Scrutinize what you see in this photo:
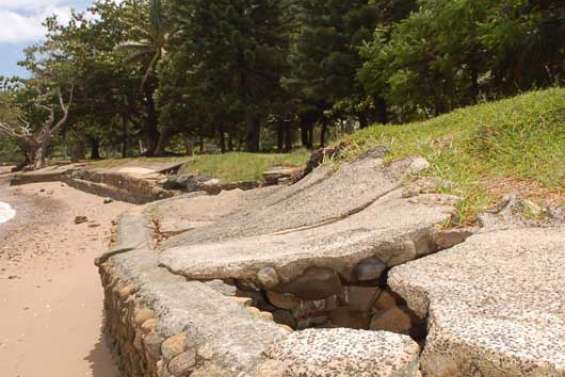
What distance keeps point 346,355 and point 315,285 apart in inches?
52.5

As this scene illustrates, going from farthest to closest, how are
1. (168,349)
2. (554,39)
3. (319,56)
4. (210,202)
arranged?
1. (319,56)
2. (554,39)
3. (210,202)
4. (168,349)

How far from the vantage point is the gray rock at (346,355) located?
1837 millimetres

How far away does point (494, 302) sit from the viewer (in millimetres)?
Answer: 2203

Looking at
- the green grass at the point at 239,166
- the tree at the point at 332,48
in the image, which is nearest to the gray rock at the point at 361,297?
the green grass at the point at 239,166

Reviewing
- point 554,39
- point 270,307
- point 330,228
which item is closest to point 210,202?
point 330,228

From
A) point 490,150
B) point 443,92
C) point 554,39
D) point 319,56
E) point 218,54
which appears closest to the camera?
point 490,150

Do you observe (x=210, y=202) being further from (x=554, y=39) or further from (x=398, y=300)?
(x=554, y=39)

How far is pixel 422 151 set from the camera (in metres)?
5.32

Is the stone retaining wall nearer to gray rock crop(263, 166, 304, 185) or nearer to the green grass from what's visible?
gray rock crop(263, 166, 304, 185)

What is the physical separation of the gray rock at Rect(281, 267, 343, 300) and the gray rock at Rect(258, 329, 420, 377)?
1.07 metres

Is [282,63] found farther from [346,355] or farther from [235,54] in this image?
[346,355]

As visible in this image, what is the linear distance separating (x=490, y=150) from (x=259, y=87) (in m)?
18.2

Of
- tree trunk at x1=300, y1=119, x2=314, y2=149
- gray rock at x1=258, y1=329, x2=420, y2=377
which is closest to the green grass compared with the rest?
gray rock at x1=258, y1=329, x2=420, y2=377

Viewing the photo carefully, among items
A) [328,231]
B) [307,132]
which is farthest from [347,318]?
[307,132]
